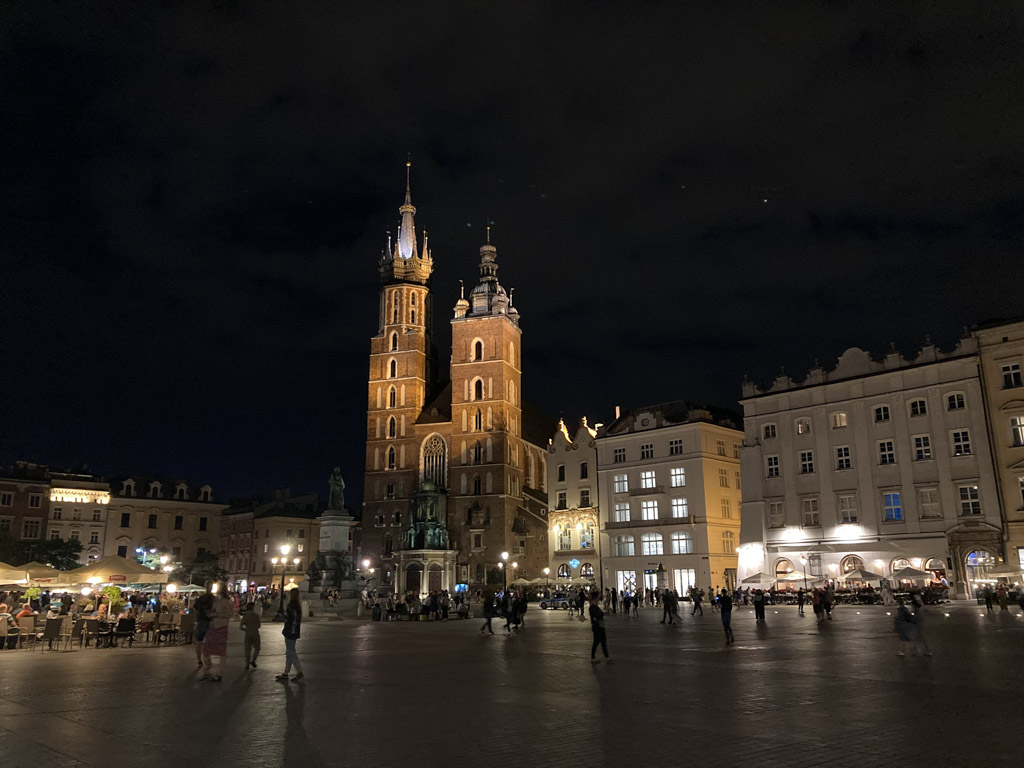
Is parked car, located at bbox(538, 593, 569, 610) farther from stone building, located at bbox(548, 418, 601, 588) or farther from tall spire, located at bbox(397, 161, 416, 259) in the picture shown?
tall spire, located at bbox(397, 161, 416, 259)

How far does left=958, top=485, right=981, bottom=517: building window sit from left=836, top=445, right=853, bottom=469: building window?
22.1ft

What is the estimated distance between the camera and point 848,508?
2007 inches

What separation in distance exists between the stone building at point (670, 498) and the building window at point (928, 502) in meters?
15.2

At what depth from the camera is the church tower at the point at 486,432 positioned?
82.4 meters

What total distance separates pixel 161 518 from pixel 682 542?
218ft

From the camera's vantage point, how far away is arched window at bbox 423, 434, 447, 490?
87000 mm

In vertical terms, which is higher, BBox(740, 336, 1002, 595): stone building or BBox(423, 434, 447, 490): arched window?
BBox(423, 434, 447, 490): arched window

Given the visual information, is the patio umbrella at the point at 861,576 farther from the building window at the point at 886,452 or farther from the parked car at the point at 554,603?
the parked car at the point at 554,603

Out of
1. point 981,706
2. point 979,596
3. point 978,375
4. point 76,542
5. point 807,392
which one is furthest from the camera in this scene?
point 76,542

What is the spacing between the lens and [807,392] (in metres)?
54.3

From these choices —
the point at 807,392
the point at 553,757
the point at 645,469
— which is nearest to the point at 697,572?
the point at 645,469

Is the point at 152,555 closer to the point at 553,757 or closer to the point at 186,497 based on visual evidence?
the point at 186,497

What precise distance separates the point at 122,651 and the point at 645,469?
4613 cm

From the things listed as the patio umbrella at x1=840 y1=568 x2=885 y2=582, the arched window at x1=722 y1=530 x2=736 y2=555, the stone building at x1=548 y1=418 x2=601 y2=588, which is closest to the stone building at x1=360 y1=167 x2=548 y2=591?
the stone building at x1=548 y1=418 x2=601 y2=588
